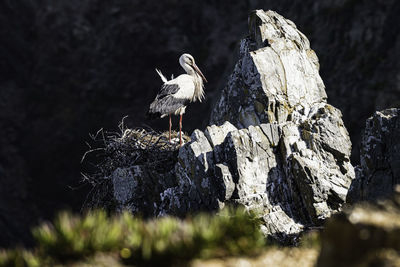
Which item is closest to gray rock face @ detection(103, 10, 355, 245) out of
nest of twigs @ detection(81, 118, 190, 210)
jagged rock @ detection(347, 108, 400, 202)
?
nest of twigs @ detection(81, 118, 190, 210)

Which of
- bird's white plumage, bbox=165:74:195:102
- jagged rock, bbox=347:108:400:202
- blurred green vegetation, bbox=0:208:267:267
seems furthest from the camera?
bird's white plumage, bbox=165:74:195:102

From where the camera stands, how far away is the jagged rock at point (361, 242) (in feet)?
15.3

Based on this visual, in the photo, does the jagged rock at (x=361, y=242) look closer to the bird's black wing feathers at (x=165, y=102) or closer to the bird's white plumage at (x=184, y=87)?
the bird's black wing feathers at (x=165, y=102)

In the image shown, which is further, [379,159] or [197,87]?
[197,87]

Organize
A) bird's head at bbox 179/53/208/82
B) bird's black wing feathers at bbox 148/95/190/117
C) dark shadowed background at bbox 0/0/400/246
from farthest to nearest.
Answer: dark shadowed background at bbox 0/0/400/246, bird's head at bbox 179/53/208/82, bird's black wing feathers at bbox 148/95/190/117

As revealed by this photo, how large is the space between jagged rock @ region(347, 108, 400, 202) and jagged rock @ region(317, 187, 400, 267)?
13.5ft

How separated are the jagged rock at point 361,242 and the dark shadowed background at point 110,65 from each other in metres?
21.4

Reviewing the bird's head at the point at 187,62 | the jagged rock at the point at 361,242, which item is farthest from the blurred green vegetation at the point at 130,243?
the bird's head at the point at 187,62

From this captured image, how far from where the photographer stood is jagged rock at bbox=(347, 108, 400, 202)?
352 inches

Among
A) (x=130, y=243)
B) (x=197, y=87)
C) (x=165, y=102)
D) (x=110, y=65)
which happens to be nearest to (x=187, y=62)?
(x=197, y=87)

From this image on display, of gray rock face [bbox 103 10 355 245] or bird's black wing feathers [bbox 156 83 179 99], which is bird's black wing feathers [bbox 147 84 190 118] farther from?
gray rock face [bbox 103 10 355 245]

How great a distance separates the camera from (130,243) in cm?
554

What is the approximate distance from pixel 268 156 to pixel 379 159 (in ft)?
7.13

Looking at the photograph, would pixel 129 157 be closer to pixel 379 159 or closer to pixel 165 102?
pixel 165 102
